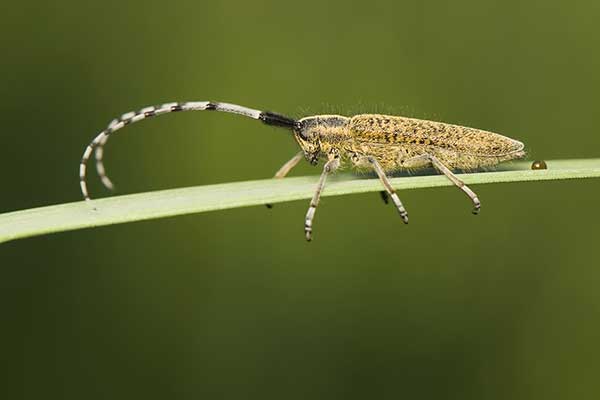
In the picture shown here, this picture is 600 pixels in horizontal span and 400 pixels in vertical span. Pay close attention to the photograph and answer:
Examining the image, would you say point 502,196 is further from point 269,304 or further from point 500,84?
point 269,304

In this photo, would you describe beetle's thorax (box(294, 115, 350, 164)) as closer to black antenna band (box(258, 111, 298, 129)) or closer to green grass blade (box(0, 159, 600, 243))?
black antenna band (box(258, 111, 298, 129))

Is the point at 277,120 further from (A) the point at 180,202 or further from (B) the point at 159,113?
(A) the point at 180,202

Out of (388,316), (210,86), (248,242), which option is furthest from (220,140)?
(388,316)

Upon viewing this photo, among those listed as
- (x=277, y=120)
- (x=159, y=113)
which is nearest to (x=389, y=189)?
(x=277, y=120)

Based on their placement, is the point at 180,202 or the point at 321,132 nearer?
the point at 180,202

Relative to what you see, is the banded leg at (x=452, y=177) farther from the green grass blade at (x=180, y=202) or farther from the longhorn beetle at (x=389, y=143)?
the green grass blade at (x=180, y=202)
